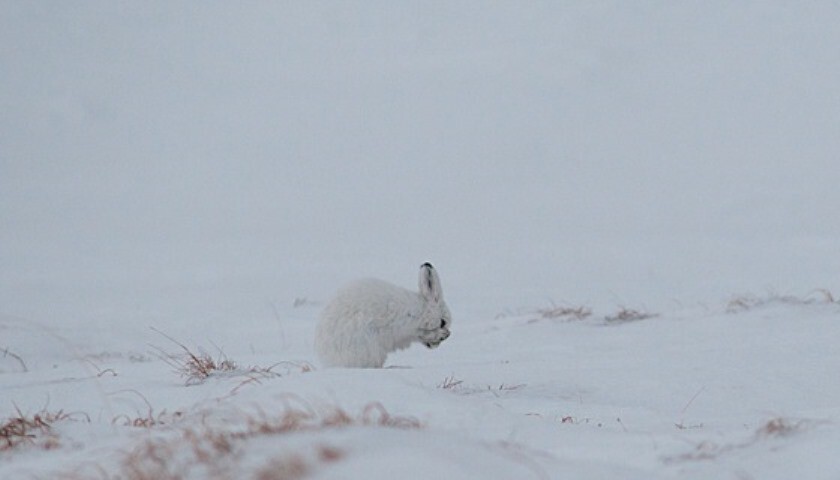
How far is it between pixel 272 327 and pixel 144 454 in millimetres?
9546

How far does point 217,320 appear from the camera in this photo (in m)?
14.0

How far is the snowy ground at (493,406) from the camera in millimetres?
3453

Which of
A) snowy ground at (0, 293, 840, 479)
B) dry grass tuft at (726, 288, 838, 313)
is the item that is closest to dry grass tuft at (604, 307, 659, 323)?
snowy ground at (0, 293, 840, 479)

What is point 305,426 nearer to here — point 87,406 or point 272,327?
point 87,406

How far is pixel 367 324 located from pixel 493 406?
2.40 m

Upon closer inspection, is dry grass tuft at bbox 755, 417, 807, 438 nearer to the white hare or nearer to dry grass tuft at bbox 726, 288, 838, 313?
the white hare

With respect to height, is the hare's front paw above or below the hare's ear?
below

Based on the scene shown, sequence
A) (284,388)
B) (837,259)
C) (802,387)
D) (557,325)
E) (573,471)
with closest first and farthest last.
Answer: (573,471)
(284,388)
(802,387)
(557,325)
(837,259)

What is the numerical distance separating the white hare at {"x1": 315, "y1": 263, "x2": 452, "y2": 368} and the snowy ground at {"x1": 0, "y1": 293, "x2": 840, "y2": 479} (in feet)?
0.86

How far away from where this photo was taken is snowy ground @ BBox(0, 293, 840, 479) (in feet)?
11.3

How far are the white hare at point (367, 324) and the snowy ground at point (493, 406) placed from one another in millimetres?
262

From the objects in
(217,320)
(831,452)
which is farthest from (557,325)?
(831,452)

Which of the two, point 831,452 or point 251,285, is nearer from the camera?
point 831,452

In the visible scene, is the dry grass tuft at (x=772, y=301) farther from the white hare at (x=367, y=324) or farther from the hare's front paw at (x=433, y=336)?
the white hare at (x=367, y=324)
